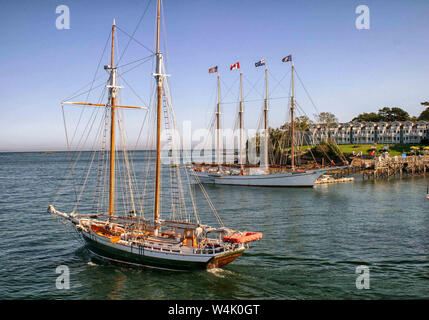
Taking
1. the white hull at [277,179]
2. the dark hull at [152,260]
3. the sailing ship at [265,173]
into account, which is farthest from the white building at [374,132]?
the dark hull at [152,260]

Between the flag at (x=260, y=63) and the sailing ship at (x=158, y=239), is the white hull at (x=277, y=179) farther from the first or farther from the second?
the sailing ship at (x=158, y=239)

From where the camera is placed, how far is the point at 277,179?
75.9 meters

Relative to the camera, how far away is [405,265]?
26.2 meters

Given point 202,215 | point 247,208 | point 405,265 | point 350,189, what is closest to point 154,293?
point 405,265

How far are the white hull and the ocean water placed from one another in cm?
2332

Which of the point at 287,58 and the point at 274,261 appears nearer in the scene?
the point at 274,261

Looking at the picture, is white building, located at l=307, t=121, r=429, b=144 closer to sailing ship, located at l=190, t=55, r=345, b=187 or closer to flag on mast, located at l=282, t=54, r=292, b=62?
sailing ship, located at l=190, t=55, r=345, b=187

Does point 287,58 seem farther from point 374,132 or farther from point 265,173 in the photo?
point 374,132

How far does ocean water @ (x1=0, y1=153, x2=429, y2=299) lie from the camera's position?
895 inches

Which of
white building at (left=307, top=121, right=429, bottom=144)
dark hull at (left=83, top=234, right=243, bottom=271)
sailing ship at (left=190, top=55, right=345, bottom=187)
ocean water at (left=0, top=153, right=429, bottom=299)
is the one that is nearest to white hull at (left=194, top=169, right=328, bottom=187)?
sailing ship at (left=190, top=55, right=345, bottom=187)

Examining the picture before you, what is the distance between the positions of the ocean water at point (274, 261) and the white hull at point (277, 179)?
76.5 ft

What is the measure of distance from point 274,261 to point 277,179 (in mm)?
49246

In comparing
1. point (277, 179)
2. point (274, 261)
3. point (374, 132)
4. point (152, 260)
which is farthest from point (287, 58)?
point (374, 132)
